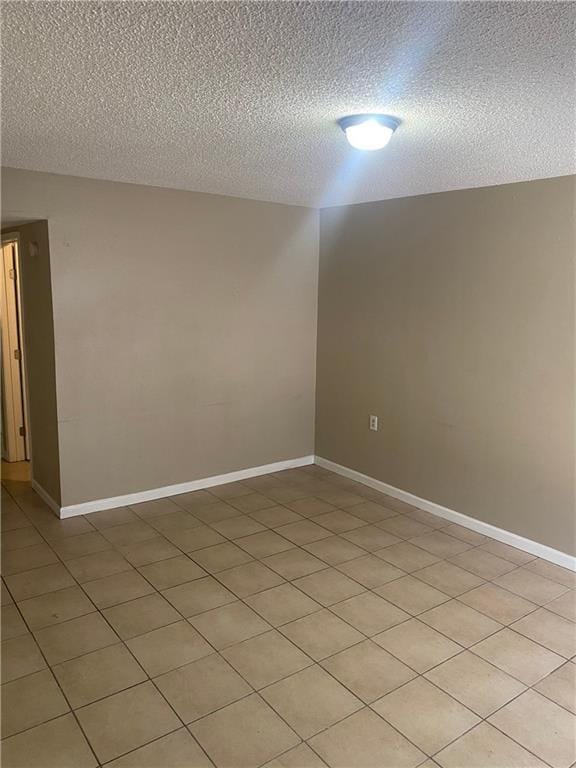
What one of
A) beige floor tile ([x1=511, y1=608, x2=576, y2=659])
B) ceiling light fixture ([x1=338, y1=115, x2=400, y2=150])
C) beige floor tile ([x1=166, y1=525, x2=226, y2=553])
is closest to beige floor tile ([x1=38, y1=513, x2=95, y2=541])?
beige floor tile ([x1=166, y1=525, x2=226, y2=553])

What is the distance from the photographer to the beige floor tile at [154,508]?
393cm

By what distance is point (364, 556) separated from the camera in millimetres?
3373

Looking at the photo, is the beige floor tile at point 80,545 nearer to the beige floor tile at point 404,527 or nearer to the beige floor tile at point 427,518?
the beige floor tile at point 404,527

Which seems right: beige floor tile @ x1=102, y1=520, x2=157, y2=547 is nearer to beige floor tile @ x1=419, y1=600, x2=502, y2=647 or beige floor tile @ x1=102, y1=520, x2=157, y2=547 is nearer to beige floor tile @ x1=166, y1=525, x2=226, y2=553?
beige floor tile @ x1=166, y1=525, x2=226, y2=553

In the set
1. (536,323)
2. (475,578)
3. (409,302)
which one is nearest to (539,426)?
(536,323)

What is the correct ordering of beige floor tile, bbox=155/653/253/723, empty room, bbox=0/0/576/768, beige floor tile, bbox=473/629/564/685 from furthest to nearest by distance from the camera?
beige floor tile, bbox=473/629/564/685 → beige floor tile, bbox=155/653/253/723 → empty room, bbox=0/0/576/768

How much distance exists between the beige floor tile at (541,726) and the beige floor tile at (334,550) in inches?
49.9

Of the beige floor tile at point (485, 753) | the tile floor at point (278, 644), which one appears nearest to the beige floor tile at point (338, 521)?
the tile floor at point (278, 644)

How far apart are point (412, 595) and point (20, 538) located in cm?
236

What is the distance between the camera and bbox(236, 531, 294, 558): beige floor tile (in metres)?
3.40

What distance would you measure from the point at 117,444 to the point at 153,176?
1781mm

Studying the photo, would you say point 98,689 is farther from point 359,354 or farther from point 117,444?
point 359,354

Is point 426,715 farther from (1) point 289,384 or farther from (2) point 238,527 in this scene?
(1) point 289,384

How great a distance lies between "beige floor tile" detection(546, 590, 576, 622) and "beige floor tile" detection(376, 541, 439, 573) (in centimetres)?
66
